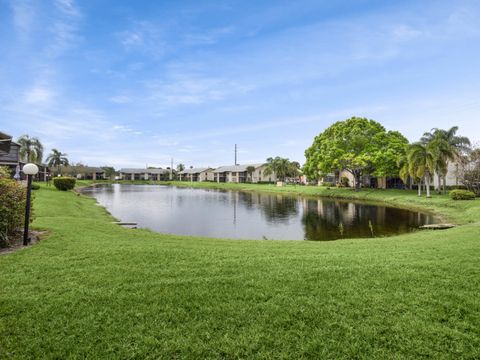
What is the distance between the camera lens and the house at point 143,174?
128 metres

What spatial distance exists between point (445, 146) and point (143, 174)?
117m

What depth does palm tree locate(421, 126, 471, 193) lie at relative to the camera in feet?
109

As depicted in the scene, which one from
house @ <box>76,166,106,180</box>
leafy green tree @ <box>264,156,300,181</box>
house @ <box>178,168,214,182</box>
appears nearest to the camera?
leafy green tree @ <box>264,156,300,181</box>

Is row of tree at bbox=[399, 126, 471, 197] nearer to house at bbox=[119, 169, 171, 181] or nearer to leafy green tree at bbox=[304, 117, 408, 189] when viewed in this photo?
leafy green tree at bbox=[304, 117, 408, 189]

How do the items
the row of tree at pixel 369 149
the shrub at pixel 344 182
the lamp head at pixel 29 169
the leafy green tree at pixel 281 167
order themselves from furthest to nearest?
the leafy green tree at pixel 281 167, the shrub at pixel 344 182, the row of tree at pixel 369 149, the lamp head at pixel 29 169

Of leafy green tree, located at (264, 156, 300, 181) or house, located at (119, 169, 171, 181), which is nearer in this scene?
leafy green tree, located at (264, 156, 300, 181)

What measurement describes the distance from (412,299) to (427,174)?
3740 cm

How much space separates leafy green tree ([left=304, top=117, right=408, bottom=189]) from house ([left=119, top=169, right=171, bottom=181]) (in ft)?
305

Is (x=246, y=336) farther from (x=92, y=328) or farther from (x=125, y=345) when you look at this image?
(x=92, y=328)

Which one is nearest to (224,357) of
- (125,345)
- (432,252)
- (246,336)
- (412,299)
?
(246,336)

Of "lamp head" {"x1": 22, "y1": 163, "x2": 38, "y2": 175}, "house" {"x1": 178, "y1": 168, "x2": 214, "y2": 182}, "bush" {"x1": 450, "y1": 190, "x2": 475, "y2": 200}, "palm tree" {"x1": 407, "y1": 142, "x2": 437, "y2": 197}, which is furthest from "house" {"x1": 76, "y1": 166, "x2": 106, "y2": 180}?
"bush" {"x1": 450, "y1": 190, "x2": 475, "y2": 200}

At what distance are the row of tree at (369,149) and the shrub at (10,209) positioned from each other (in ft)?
123

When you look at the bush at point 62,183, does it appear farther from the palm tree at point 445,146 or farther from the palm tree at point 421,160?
the palm tree at point 445,146

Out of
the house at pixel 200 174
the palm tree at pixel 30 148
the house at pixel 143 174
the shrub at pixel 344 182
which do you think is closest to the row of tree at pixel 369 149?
the shrub at pixel 344 182
